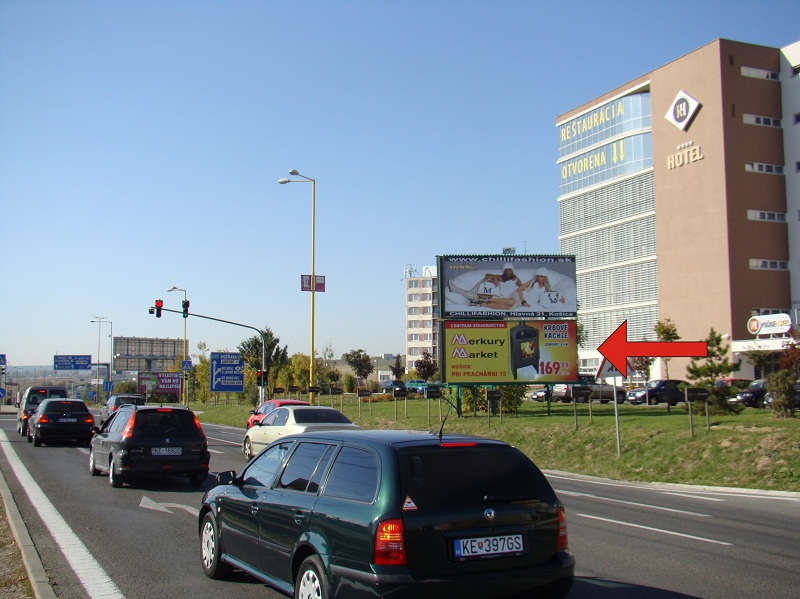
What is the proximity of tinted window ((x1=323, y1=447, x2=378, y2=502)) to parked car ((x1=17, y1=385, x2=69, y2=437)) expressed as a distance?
30139 millimetres

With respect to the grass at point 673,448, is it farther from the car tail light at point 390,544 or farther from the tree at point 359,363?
the tree at point 359,363

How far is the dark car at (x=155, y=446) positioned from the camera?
51.6ft

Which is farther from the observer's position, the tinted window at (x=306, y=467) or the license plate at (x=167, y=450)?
the license plate at (x=167, y=450)

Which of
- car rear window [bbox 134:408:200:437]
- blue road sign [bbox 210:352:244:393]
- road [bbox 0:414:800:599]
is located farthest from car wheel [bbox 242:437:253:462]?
blue road sign [bbox 210:352:244:393]

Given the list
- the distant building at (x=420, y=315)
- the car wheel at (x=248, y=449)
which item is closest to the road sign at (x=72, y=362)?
the distant building at (x=420, y=315)

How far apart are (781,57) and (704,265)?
19751 millimetres

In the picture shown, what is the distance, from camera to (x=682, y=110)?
71688 mm

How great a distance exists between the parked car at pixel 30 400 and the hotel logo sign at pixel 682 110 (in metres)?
55.6

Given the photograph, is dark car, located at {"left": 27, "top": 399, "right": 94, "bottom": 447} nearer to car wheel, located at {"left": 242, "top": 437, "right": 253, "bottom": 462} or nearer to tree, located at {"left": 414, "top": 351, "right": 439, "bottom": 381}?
car wheel, located at {"left": 242, "top": 437, "right": 253, "bottom": 462}

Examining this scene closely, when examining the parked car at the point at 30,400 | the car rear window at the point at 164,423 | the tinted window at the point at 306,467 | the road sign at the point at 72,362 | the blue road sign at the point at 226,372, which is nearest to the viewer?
the tinted window at the point at 306,467

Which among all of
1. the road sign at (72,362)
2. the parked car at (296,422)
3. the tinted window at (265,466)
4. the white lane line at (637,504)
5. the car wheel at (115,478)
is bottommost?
the white lane line at (637,504)

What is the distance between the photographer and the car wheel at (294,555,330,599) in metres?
5.81

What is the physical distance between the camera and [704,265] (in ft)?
225

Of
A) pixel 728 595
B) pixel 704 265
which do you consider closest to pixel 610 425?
pixel 728 595
